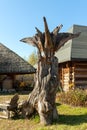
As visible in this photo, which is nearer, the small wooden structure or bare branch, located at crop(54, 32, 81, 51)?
bare branch, located at crop(54, 32, 81, 51)

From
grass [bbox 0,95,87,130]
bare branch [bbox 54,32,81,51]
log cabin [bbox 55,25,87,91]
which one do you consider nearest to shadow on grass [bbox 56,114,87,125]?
grass [bbox 0,95,87,130]

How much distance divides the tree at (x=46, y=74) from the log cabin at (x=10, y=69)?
12361mm

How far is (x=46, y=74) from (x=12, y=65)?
1319 centimetres

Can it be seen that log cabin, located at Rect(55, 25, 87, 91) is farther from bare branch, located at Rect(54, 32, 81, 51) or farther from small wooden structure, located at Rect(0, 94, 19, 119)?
small wooden structure, located at Rect(0, 94, 19, 119)

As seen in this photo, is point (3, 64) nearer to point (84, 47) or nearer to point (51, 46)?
point (84, 47)

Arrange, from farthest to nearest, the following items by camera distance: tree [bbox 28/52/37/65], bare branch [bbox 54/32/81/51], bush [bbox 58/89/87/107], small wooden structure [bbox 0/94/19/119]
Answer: tree [bbox 28/52/37/65] < bush [bbox 58/89/87/107] < small wooden structure [bbox 0/94/19/119] < bare branch [bbox 54/32/81/51]

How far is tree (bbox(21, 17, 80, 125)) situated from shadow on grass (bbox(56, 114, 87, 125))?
13.5 inches

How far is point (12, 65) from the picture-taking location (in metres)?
22.9

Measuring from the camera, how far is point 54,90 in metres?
9.88

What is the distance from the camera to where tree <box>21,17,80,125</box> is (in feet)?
31.7

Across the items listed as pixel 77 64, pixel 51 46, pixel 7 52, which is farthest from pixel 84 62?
pixel 51 46

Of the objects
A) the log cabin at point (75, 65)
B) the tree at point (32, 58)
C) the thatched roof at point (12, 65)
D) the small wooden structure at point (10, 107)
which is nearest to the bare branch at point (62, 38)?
the small wooden structure at point (10, 107)

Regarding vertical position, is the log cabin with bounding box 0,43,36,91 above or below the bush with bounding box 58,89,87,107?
above

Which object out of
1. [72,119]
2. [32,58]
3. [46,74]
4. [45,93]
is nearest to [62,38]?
[46,74]
